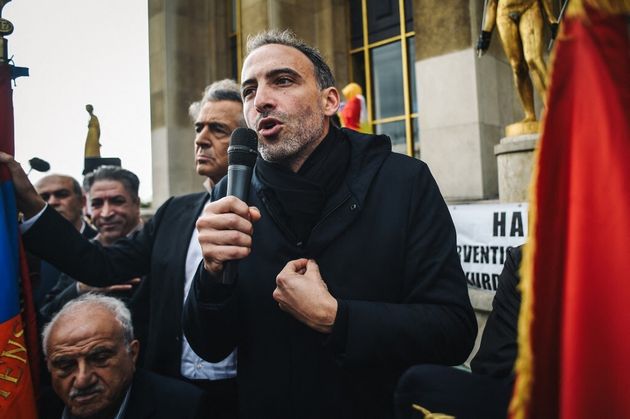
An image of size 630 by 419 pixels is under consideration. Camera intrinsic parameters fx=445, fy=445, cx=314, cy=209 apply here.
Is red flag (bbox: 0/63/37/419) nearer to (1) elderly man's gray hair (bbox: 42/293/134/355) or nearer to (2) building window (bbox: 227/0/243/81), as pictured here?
(1) elderly man's gray hair (bbox: 42/293/134/355)

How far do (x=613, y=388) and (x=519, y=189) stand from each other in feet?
18.0

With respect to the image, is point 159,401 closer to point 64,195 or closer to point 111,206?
point 111,206

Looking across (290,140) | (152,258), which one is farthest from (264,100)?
(152,258)

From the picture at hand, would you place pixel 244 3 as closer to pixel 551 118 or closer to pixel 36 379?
pixel 36 379

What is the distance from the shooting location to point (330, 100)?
1833mm

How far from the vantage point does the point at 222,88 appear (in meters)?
2.59

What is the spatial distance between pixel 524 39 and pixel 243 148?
549cm

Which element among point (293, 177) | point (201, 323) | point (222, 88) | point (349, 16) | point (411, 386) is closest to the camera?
point (411, 386)

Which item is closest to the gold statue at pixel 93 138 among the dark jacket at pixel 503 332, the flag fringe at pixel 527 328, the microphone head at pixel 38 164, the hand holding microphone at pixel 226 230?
the microphone head at pixel 38 164

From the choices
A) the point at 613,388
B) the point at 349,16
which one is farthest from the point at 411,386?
the point at 349,16

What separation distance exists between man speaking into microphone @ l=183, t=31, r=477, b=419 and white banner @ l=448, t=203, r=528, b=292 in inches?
114

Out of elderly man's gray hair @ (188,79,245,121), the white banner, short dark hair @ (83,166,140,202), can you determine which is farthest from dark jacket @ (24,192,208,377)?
the white banner

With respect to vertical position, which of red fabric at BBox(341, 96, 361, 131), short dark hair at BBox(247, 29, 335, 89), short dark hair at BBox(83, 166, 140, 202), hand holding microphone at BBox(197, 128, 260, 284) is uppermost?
red fabric at BBox(341, 96, 361, 131)

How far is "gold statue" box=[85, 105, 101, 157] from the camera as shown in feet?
29.8
